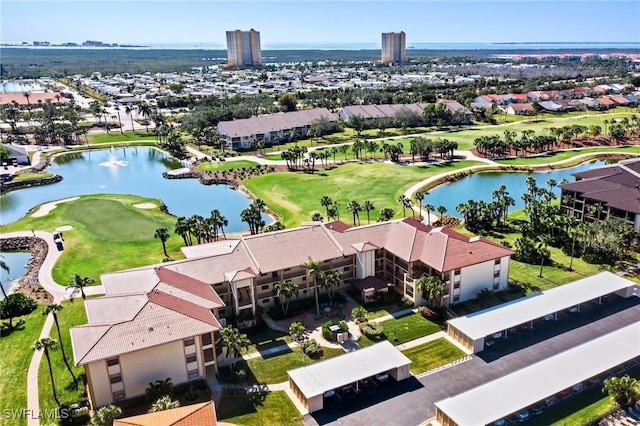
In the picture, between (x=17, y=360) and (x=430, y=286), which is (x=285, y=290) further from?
(x=17, y=360)

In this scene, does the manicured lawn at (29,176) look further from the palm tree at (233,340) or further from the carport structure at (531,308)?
the carport structure at (531,308)

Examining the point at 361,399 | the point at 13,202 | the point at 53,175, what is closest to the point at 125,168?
the point at 53,175

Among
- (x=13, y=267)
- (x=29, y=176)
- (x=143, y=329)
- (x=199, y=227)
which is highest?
(x=143, y=329)

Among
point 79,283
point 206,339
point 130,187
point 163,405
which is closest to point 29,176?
point 130,187

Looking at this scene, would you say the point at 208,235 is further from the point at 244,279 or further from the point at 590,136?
the point at 590,136

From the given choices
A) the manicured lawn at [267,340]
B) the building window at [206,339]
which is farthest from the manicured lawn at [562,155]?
the building window at [206,339]

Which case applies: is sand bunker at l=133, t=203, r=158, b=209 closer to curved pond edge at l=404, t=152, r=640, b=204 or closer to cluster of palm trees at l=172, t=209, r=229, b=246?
cluster of palm trees at l=172, t=209, r=229, b=246
